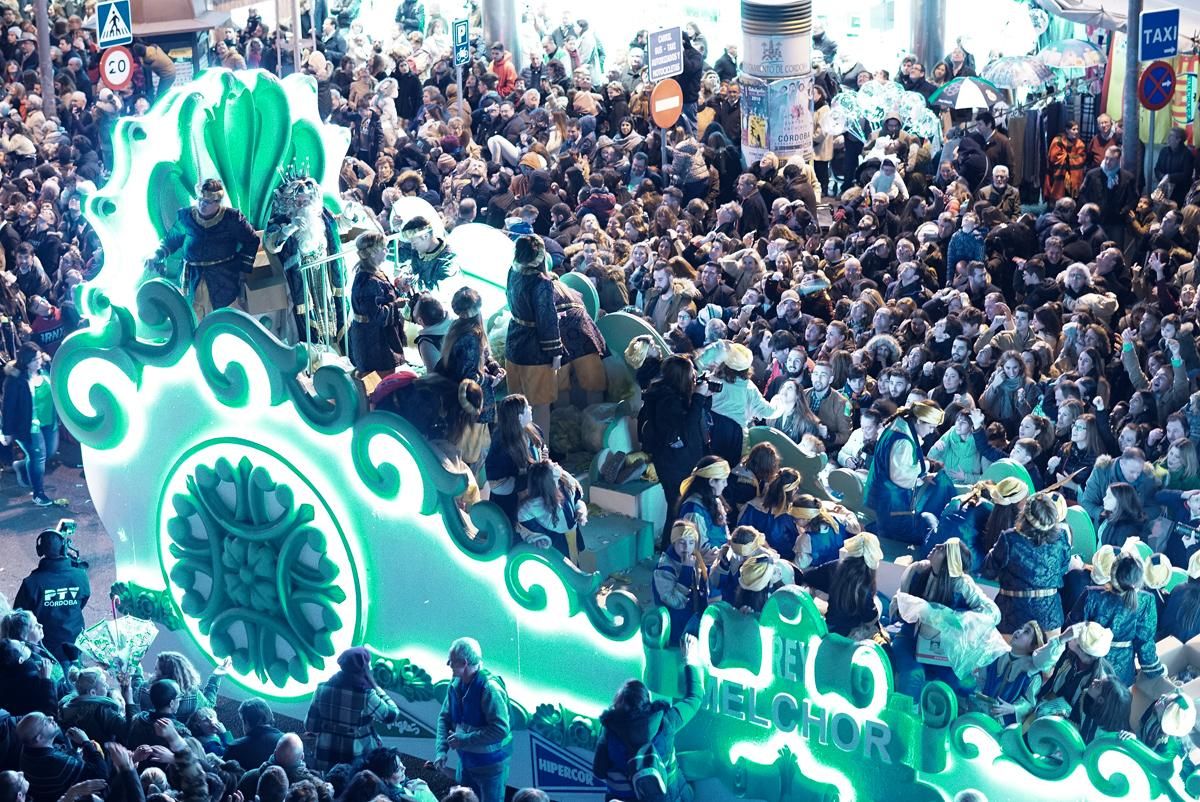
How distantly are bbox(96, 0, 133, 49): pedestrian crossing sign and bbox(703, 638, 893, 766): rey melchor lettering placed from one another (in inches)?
574

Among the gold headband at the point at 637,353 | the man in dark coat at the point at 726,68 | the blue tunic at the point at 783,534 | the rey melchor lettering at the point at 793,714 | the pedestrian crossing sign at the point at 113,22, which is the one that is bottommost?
the rey melchor lettering at the point at 793,714

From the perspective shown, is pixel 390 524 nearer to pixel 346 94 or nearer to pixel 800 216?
pixel 800 216

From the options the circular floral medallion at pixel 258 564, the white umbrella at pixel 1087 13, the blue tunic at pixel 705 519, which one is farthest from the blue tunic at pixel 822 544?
the white umbrella at pixel 1087 13

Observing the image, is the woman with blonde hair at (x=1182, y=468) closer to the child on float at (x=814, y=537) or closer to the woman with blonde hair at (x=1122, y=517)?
the woman with blonde hair at (x=1122, y=517)

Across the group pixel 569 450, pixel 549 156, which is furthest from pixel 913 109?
pixel 569 450

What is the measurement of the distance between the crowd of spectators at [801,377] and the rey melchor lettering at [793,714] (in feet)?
1.16

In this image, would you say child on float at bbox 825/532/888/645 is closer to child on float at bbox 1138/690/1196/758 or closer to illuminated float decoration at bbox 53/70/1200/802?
illuminated float decoration at bbox 53/70/1200/802

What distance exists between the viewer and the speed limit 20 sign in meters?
22.2

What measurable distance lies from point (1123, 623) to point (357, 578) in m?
4.19

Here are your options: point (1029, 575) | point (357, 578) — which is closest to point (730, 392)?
point (1029, 575)

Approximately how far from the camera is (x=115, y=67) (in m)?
22.4

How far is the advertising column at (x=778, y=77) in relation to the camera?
2050cm

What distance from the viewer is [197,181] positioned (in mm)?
12500

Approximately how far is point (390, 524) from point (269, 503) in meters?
0.80
